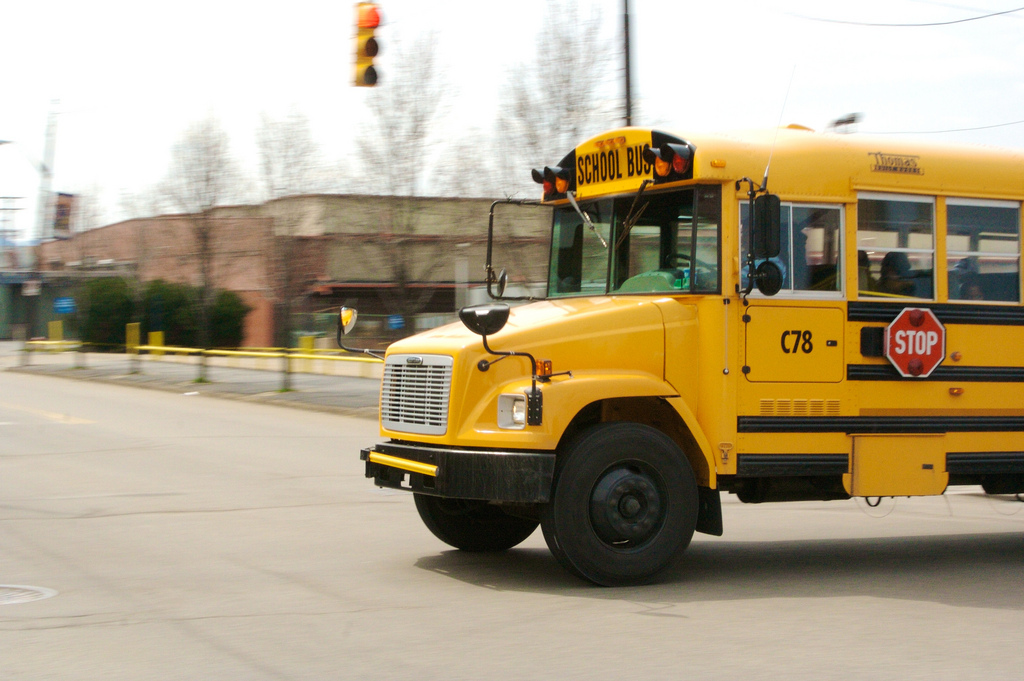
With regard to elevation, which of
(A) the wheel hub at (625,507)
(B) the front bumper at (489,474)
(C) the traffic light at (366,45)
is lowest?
(A) the wheel hub at (625,507)

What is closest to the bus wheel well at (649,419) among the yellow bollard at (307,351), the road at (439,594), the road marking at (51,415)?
the road at (439,594)

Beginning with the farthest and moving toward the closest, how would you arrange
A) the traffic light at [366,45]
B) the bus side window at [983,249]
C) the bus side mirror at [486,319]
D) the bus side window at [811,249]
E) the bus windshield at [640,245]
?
the traffic light at [366,45] → the bus side window at [983,249] → the bus side window at [811,249] → the bus windshield at [640,245] → the bus side mirror at [486,319]

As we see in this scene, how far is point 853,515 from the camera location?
11164 millimetres

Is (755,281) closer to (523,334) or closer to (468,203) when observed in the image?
(523,334)

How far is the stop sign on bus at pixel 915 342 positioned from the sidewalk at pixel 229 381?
1468 cm

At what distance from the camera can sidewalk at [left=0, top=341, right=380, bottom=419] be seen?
2419cm

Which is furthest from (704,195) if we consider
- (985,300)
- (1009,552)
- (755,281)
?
(1009,552)

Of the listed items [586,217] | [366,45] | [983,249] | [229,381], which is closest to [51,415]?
[229,381]

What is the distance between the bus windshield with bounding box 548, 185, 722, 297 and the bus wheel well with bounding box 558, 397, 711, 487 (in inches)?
30.4

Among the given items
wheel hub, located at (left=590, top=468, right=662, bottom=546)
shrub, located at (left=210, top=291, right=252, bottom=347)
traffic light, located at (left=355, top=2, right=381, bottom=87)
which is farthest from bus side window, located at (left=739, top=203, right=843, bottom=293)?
shrub, located at (left=210, top=291, right=252, bottom=347)

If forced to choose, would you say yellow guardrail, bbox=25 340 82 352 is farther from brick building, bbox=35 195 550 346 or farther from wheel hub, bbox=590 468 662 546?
wheel hub, bbox=590 468 662 546

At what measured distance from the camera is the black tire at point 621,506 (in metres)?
6.82

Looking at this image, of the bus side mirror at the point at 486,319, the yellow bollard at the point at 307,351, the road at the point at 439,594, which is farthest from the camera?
the yellow bollard at the point at 307,351

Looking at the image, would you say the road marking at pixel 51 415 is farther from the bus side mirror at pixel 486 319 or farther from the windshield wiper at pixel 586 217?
the bus side mirror at pixel 486 319
